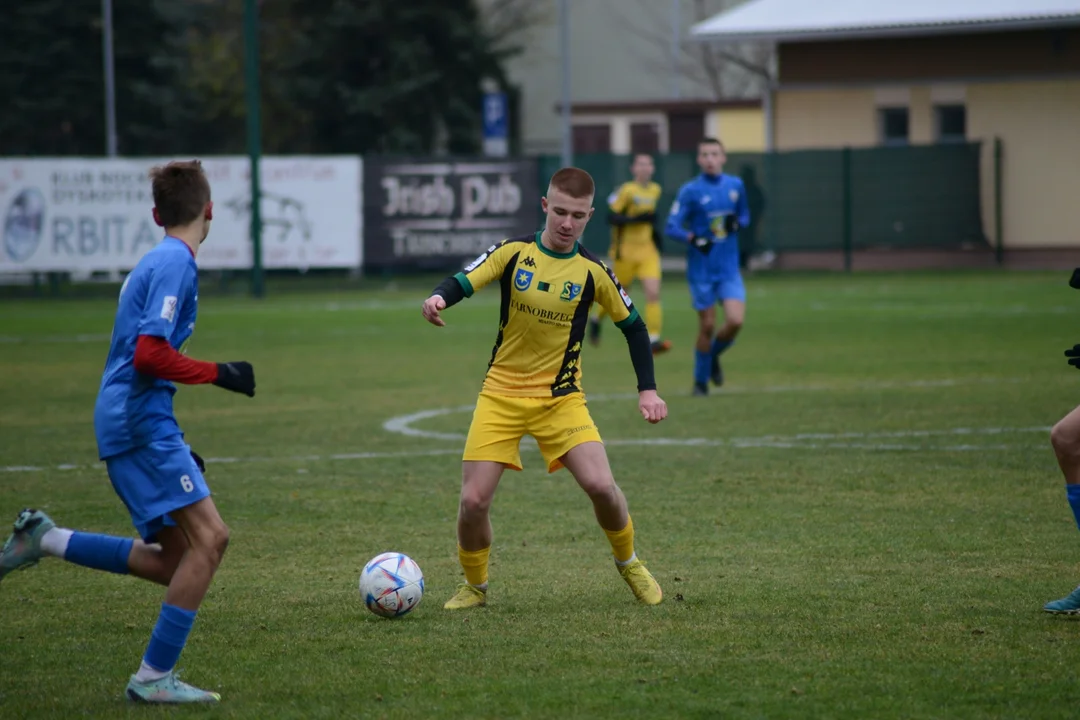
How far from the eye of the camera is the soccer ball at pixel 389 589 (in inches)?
245

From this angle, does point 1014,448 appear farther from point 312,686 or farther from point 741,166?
point 741,166

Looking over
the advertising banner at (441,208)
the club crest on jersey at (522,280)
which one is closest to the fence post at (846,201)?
the advertising banner at (441,208)

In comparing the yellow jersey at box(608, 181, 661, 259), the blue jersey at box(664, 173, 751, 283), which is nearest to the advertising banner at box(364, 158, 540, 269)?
the yellow jersey at box(608, 181, 661, 259)

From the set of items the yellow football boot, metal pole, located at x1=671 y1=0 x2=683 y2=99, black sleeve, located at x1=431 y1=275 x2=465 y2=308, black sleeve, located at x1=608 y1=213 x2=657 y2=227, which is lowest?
the yellow football boot

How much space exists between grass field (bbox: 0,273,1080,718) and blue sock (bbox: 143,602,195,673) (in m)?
A: 0.20

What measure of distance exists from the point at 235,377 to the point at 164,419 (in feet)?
1.12

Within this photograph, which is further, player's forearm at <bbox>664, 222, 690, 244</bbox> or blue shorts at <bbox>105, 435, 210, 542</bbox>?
player's forearm at <bbox>664, 222, 690, 244</bbox>

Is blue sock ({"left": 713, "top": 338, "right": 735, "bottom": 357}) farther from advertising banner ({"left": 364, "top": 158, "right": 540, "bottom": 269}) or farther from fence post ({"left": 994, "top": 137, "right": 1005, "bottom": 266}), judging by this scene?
fence post ({"left": 994, "top": 137, "right": 1005, "bottom": 266})

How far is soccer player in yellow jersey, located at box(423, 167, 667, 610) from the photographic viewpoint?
645cm

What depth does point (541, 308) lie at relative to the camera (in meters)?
6.60

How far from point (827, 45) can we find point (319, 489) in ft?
91.1

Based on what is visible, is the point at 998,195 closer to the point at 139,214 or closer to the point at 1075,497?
the point at 139,214

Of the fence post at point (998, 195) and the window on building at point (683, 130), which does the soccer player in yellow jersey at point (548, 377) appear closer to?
the fence post at point (998, 195)

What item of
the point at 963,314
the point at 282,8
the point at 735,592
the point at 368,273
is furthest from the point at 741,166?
the point at 735,592
